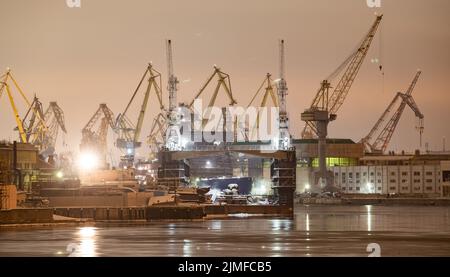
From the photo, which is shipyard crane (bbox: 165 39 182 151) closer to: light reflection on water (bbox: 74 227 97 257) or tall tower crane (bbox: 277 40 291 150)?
tall tower crane (bbox: 277 40 291 150)

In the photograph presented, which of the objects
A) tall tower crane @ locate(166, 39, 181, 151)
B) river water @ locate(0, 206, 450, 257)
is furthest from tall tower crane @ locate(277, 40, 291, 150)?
river water @ locate(0, 206, 450, 257)

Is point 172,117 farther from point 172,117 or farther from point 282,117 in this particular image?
point 282,117

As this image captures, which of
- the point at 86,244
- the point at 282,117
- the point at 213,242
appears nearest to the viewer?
the point at 86,244

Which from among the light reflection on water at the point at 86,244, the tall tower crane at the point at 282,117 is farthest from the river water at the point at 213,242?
the tall tower crane at the point at 282,117

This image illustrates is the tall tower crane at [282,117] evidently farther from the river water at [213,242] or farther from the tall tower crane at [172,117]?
the river water at [213,242]

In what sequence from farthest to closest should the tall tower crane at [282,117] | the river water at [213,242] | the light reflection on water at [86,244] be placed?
the tall tower crane at [282,117]
the river water at [213,242]
the light reflection on water at [86,244]

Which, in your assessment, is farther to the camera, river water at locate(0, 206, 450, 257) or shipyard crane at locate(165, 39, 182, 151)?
shipyard crane at locate(165, 39, 182, 151)

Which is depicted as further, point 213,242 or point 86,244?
point 213,242

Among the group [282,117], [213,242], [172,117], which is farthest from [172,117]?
[213,242]

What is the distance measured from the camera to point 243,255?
1801 inches

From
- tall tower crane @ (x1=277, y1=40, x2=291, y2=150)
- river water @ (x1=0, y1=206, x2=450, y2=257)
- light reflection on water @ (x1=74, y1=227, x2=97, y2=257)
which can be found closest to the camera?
light reflection on water @ (x1=74, y1=227, x2=97, y2=257)
